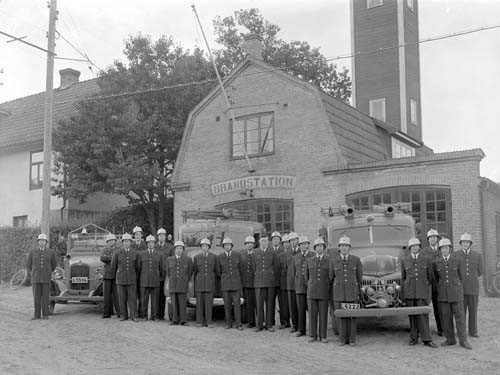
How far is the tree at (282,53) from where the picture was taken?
33.9 m

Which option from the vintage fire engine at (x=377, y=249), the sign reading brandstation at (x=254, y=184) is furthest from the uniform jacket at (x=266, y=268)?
the sign reading brandstation at (x=254, y=184)

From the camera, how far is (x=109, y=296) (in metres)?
15.0

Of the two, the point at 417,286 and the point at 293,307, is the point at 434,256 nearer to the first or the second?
the point at 417,286

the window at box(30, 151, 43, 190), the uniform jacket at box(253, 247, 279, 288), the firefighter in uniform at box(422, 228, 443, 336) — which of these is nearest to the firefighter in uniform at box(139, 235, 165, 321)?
the uniform jacket at box(253, 247, 279, 288)

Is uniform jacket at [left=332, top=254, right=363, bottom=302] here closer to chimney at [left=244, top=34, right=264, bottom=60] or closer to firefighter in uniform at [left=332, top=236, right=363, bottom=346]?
firefighter in uniform at [left=332, top=236, right=363, bottom=346]

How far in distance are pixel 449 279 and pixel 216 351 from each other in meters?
4.17

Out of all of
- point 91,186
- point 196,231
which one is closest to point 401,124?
point 91,186

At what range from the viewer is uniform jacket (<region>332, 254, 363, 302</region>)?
37.2 feet

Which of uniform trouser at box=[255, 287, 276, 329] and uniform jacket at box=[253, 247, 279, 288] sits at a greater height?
uniform jacket at box=[253, 247, 279, 288]

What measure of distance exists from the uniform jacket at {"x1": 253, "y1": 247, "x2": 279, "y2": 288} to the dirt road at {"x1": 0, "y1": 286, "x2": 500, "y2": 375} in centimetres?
101

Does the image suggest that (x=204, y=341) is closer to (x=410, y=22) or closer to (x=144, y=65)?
(x=144, y=65)

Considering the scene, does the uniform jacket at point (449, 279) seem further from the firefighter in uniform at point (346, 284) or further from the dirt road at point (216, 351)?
the firefighter in uniform at point (346, 284)

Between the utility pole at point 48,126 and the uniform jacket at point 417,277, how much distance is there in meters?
10.8

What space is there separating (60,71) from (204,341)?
89.8 ft
